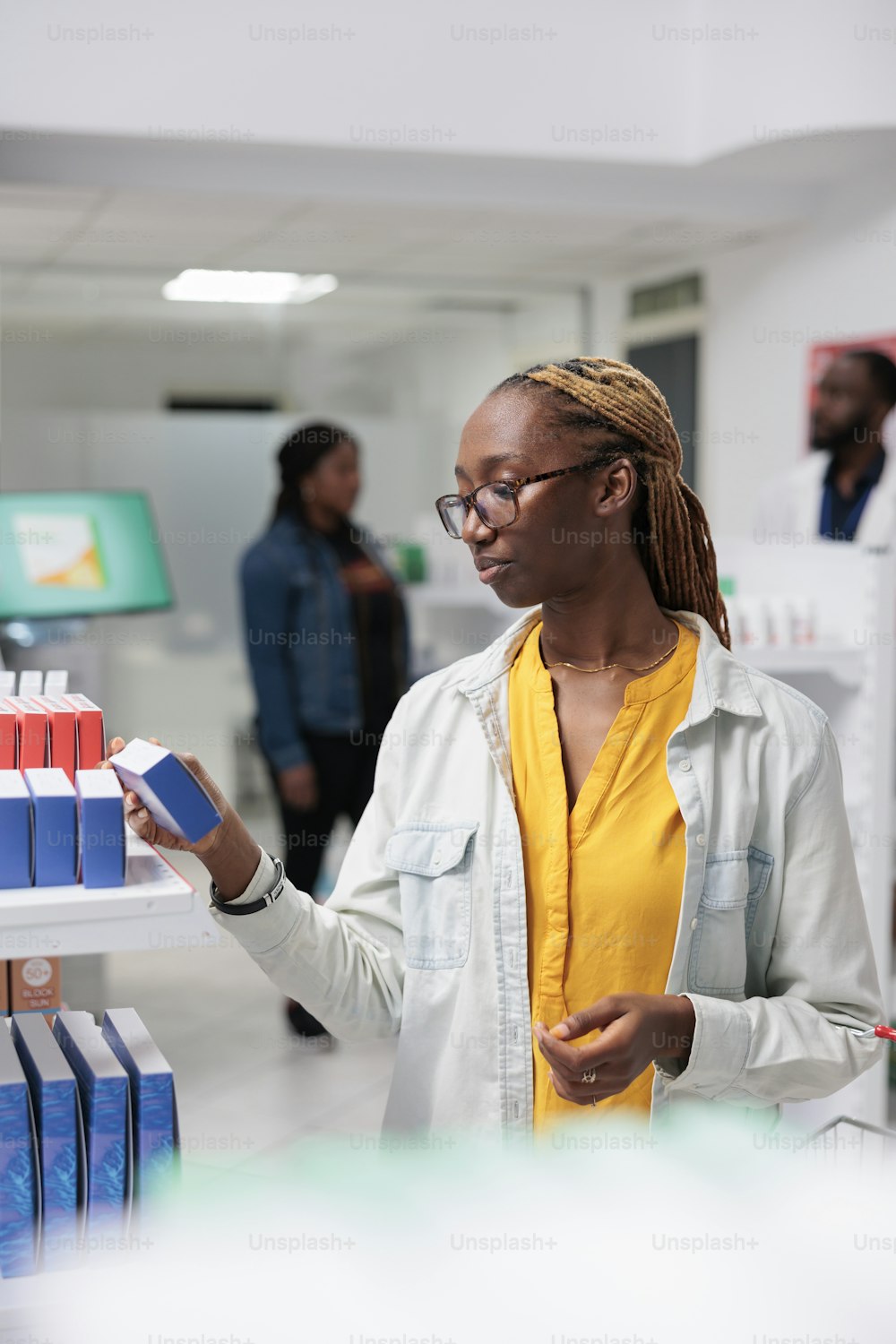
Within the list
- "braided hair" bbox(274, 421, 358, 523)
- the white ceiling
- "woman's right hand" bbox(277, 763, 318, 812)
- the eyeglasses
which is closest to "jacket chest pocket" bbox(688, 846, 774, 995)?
the eyeglasses

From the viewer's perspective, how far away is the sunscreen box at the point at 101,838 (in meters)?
1.04

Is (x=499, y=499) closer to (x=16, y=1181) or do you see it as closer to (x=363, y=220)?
(x=16, y=1181)

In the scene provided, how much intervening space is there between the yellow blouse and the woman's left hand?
0.35 feet

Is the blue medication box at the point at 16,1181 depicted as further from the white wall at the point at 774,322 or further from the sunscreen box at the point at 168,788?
the white wall at the point at 774,322

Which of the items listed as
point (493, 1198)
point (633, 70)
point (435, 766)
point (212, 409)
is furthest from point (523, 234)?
point (493, 1198)

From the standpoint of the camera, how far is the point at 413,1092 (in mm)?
1475

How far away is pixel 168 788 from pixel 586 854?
0.50 m

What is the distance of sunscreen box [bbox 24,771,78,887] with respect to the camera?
104 cm

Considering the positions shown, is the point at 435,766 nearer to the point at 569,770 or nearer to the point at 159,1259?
the point at 569,770

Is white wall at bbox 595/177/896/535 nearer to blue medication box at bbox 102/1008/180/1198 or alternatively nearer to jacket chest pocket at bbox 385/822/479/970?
jacket chest pocket at bbox 385/822/479/970

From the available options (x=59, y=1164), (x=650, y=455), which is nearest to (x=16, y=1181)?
(x=59, y=1164)

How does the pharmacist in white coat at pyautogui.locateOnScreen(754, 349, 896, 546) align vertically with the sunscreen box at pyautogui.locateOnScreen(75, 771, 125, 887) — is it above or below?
above

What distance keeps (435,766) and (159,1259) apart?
59 centimetres

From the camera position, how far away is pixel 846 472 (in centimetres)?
465
